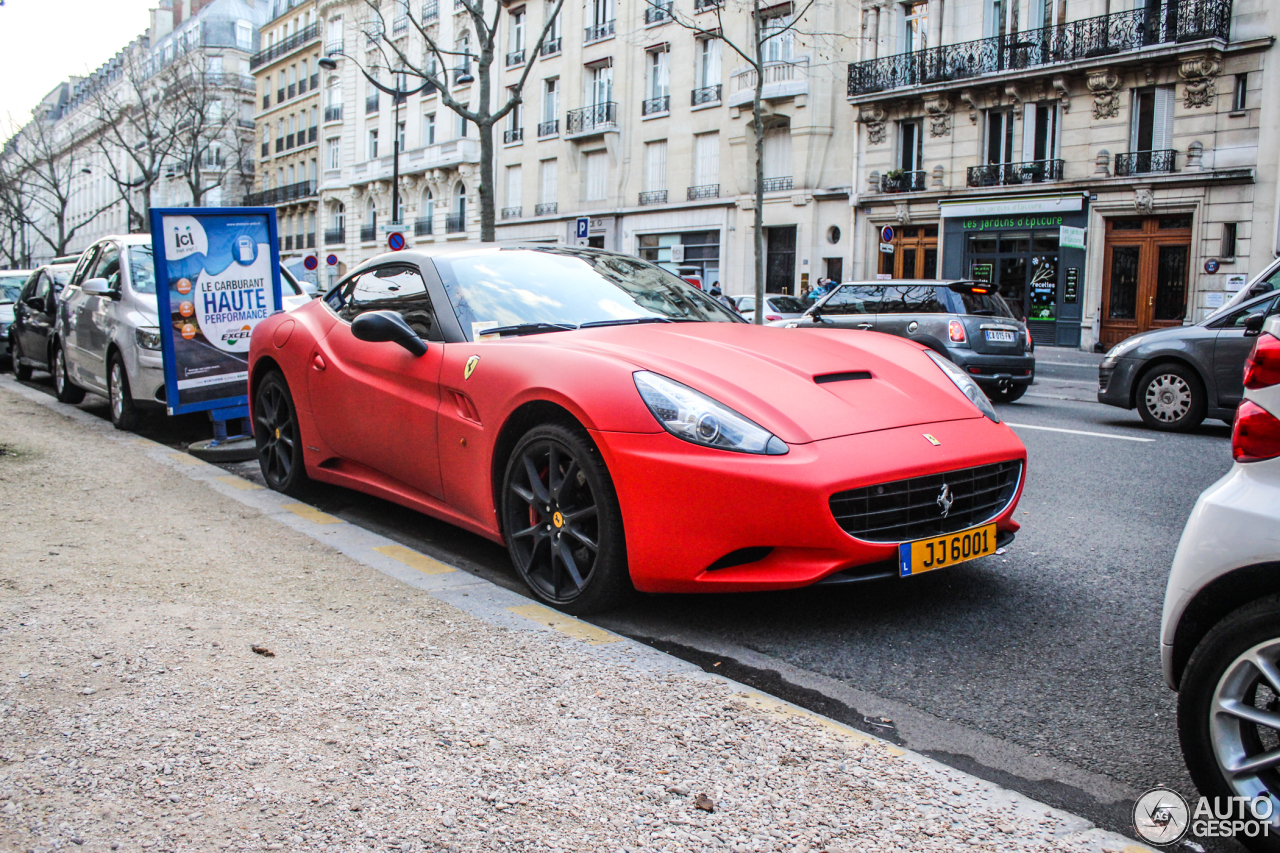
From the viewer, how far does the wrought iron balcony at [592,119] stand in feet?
130

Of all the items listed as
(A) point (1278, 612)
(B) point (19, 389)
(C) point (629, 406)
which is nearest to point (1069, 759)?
(A) point (1278, 612)

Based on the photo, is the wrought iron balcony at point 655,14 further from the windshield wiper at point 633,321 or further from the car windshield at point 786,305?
the windshield wiper at point 633,321

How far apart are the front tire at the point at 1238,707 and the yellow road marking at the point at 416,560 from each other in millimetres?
2851

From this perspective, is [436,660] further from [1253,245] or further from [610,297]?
[1253,245]

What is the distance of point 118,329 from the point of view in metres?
8.88

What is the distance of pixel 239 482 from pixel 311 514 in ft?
3.66

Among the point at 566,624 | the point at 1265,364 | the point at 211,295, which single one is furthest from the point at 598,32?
the point at 1265,364

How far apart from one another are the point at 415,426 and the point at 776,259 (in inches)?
1238

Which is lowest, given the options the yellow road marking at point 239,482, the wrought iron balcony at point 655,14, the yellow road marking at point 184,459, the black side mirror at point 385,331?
the yellow road marking at point 184,459

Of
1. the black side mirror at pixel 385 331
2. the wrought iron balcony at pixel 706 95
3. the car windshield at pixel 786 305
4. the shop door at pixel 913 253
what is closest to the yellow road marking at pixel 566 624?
the black side mirror at pixel 385 331

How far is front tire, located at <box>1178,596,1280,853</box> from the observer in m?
2.07

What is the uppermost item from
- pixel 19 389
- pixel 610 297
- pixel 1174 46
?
pixel 1174 46

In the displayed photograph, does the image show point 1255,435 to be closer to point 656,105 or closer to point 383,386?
point 383,386

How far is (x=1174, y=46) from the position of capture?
25.3 m
